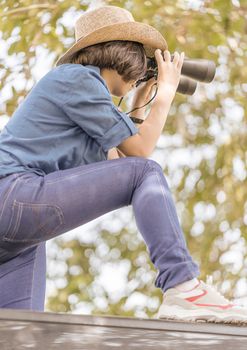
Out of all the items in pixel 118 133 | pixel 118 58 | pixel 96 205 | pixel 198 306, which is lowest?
pixel 198 306

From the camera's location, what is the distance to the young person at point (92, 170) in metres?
2.64

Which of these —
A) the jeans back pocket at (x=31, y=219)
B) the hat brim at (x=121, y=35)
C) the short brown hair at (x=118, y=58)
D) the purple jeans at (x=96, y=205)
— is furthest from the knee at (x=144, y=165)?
the hat brim at (x=121, y=35)

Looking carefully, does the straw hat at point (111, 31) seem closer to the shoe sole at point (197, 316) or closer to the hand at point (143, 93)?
the hand at point (143, 93)

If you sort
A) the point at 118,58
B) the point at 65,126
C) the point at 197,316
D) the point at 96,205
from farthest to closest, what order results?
the point at 118,58, the point at 65,126, the point at 96,205, the point at 197,316

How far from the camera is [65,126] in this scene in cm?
282

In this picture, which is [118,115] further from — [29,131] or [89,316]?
[89,316]

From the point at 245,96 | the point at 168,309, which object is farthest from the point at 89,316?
the point at 245,96

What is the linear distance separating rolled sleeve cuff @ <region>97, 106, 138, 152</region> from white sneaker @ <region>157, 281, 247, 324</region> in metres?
0.47

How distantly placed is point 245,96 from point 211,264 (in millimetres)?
1259

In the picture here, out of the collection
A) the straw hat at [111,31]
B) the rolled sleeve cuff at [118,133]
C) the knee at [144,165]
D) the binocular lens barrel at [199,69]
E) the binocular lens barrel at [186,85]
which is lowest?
the binocular lens barrel at [186,85]

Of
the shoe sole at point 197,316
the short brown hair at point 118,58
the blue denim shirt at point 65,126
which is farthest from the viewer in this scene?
the short brown hair at point 118,58

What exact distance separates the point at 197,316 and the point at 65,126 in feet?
2.29

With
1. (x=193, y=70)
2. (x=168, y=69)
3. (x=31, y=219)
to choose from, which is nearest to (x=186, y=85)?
(x=193, y=70)

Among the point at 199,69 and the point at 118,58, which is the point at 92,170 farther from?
the point at 199,69
